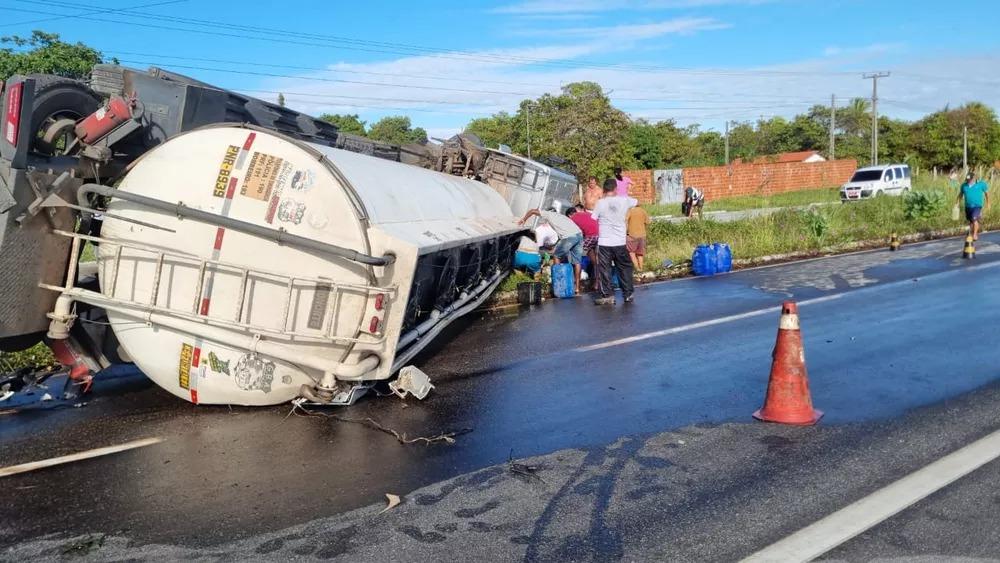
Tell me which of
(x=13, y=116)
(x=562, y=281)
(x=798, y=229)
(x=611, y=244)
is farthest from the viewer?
(x=798, y=229)

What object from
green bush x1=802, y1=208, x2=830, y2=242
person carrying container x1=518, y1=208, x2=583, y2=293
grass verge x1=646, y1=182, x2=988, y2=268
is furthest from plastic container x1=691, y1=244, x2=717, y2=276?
green bush x1=802, y1=208, x2=830, y2=242

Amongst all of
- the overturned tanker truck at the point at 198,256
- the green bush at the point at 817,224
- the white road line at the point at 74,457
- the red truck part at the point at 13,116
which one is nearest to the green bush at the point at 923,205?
the green bush at the point at 817,224

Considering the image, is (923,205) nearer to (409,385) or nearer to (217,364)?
(409,385)

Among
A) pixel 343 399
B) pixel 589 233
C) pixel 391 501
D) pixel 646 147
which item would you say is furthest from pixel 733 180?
pixel 391 501

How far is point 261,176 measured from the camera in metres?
6.14

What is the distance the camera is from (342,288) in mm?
6094

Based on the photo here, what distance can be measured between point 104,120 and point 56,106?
38 centimetres

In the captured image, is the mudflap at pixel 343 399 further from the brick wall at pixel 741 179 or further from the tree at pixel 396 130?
the tree at pixel 396 130

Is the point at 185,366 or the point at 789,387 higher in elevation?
the point at 185,366

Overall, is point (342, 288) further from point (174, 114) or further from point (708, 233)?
point (708, 233)

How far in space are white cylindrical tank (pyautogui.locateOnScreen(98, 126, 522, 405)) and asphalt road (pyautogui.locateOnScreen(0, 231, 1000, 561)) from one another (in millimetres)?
445

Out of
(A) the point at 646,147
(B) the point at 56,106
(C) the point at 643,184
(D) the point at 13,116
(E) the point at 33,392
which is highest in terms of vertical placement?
(A) the point at 646,147

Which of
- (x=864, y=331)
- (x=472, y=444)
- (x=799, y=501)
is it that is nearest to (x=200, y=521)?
(x=472, y=444)

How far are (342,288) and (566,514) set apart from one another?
2.52m
